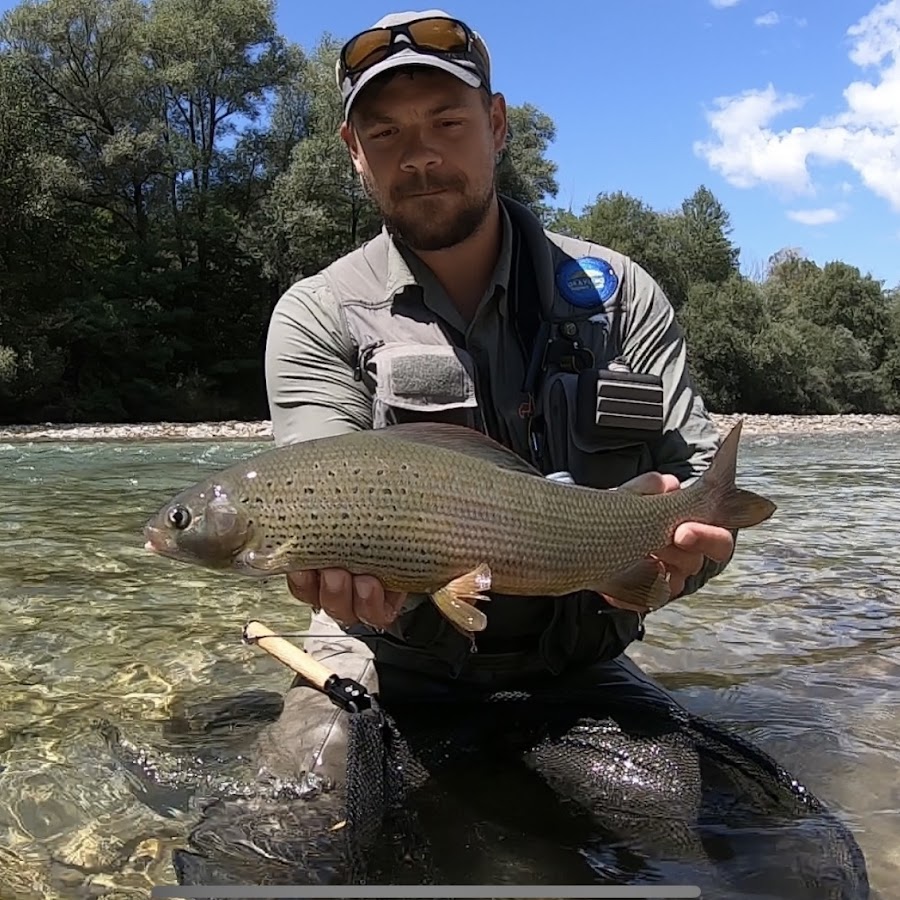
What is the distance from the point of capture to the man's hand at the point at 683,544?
2.99 metres

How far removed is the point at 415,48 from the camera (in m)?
3.42

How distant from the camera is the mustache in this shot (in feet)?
11.6

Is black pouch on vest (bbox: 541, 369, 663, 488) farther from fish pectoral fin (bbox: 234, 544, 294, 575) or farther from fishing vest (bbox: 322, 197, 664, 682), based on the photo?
fish pectoral fin (bbox: 234, 544, 294, 575)

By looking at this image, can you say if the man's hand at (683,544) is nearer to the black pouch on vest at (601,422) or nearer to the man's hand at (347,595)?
the black pouch on vest at (601,422)

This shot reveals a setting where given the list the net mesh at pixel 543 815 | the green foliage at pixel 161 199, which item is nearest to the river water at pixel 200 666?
the net mesh at pixel 543 815

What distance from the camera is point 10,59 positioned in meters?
33.2

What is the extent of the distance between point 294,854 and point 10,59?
35896 mm

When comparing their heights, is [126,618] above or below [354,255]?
below

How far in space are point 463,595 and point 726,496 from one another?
847mm

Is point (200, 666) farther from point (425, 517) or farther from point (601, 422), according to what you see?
point (425, 517)

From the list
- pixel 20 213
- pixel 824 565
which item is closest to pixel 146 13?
pixel 20 213

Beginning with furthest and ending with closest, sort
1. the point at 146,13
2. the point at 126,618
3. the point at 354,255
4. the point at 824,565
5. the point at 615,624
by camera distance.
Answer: the point at 146,13 < the point at 824,565 < the point at 126,618 < the point at 354,255 < the point at 615,624

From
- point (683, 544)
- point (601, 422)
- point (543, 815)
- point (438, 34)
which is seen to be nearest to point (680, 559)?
point (683, 544)

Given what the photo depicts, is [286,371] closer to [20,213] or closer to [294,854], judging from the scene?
[294,854]
